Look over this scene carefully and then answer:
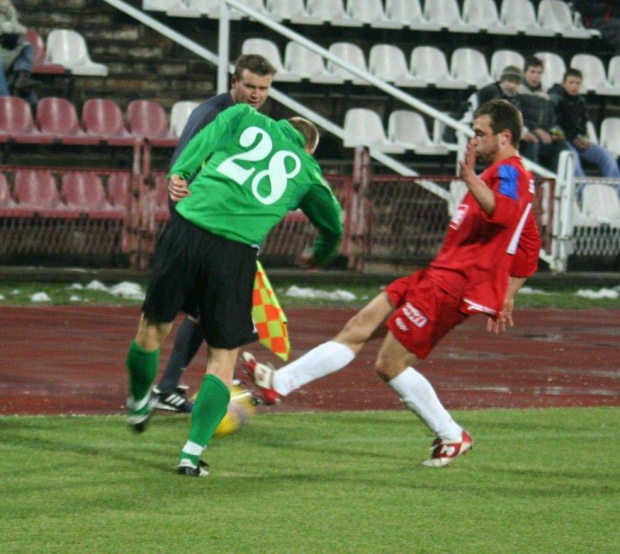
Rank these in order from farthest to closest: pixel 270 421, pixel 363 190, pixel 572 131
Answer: pixel 572 131 < pixel 363 190 < pixel 270 421

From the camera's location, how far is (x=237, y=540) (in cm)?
527

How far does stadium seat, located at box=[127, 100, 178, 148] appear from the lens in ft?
60.4

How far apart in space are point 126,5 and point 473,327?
27.0ft

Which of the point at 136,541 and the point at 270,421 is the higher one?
the point at 136,541

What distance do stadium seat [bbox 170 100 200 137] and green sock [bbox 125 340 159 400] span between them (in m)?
11.7

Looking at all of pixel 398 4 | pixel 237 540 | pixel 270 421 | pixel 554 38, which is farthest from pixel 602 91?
pixel 237 540

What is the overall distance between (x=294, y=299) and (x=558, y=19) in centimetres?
899

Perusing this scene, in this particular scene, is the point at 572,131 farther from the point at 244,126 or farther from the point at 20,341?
the point at 244,126

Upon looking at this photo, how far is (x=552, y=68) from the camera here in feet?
71.5

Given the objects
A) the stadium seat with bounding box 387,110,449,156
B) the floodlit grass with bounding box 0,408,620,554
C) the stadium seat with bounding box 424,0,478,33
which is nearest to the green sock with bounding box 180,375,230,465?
the floodlit grass with bounding box 0,408,620,554

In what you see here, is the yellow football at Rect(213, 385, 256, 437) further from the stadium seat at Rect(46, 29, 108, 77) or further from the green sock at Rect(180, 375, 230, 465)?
the stadium seat at Rect(46, 29, 108, 77)

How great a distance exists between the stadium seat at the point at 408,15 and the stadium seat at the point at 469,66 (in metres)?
0.61

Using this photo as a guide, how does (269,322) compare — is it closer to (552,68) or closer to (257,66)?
(257,66)

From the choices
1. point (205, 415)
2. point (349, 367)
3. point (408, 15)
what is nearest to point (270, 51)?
point (408, 15)
